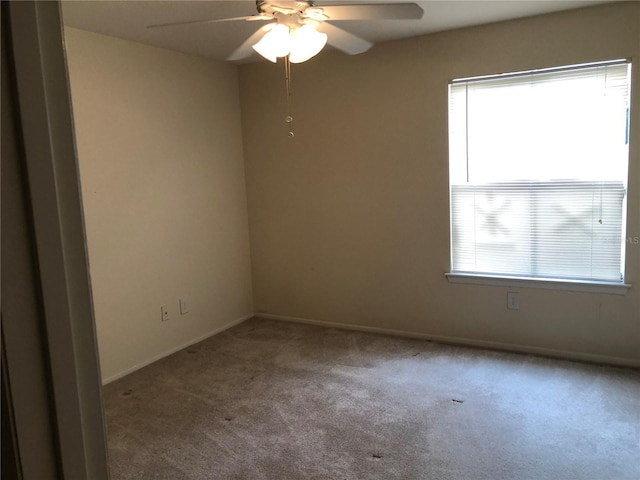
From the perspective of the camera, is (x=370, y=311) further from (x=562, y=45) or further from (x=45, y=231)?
(x=45, y=231)

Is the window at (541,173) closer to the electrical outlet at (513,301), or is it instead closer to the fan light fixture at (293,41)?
the electrical outlet at (513,301)

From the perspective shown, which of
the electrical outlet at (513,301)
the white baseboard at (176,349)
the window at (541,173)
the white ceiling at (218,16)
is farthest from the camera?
the electrical outlet at (513,301)

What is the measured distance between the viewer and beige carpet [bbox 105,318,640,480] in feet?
7.47

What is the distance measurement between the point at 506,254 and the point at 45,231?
11.6 feet

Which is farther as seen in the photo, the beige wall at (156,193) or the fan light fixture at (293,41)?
the beige wall at (156,193)

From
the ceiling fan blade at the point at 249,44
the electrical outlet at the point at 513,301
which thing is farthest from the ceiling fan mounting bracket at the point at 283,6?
the electrical outlet at the point at 513,301

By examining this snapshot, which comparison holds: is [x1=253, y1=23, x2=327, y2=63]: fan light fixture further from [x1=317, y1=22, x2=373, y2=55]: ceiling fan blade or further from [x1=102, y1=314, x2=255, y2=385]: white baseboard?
[x1=102, y1=314, x2=255, y2=385]: white baseboard

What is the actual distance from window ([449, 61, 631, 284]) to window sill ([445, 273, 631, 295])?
1.6 inches

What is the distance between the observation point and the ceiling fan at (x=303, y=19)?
7.18ft

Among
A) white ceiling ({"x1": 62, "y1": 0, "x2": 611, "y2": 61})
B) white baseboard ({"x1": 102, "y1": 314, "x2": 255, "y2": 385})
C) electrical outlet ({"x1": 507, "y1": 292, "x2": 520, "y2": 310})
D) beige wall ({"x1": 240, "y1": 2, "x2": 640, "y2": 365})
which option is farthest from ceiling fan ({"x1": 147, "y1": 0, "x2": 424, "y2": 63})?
white baseboard ({"x1": 102, "y1": 314, "x2": 255, "y2": 385})

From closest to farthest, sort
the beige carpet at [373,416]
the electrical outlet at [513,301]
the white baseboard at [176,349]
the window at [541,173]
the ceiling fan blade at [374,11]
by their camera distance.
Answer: the ceiling fan blade at [374,11] → the beige carpet at [373,416] → the window at [541,173] → the white baseboard at [176,349] → the electrical outlet at [513,301]

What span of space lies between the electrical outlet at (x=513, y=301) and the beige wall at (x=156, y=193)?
94.5 inches

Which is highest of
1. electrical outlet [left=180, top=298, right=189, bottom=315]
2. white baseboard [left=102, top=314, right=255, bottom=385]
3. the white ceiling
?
the white ceiling

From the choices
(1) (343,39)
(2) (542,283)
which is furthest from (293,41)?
(2) (542,283)
